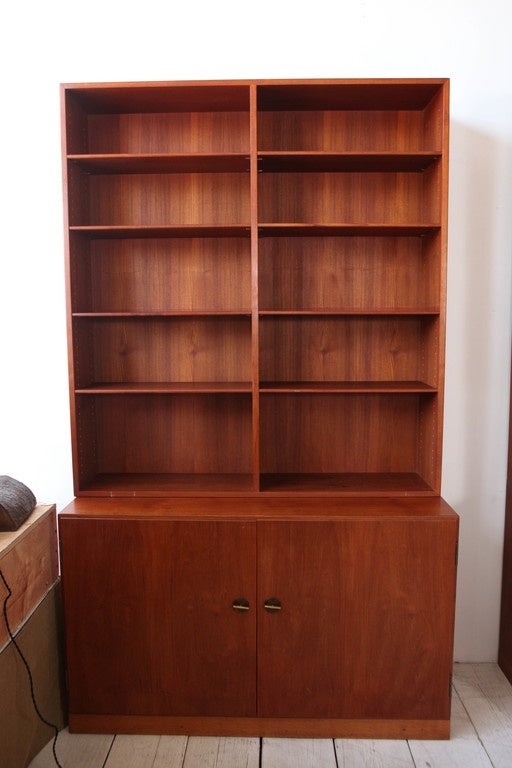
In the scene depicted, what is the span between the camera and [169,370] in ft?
8.28

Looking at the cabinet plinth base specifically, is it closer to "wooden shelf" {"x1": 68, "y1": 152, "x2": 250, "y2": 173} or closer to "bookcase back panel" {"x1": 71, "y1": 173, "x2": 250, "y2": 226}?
"bookcase back panel" {"x1": 71, "y1": 173, "x2": 250, "y2": 226}

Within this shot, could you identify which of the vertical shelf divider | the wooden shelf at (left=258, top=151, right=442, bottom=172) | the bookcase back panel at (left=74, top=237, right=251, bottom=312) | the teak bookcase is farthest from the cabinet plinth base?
the wooden shelf at (left=258, top=151, right=442, bottom=172)

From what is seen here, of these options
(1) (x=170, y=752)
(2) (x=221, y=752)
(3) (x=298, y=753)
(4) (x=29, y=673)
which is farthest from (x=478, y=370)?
(4) (x=29, y=673)

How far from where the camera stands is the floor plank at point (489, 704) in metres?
2.09

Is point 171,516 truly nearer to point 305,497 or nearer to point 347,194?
point 305,497

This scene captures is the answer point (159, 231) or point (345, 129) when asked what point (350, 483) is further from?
point (345, 129)

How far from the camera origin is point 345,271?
2.46 m

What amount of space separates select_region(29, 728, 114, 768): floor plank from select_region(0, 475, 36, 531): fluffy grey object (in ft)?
2.68

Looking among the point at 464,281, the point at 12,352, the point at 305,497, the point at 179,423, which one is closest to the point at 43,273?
the point at 12,352

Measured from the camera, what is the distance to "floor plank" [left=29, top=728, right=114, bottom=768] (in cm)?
199

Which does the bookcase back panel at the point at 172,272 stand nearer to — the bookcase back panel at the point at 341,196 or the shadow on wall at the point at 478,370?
the bookcase back panel at the point at 341,196

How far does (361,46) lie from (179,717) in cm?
273

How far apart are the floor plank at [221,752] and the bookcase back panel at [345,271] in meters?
1.68

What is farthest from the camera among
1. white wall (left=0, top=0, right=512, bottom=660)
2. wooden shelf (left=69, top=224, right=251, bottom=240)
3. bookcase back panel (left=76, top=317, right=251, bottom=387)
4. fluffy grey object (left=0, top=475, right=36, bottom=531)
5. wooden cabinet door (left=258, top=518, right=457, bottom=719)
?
bookcase back panel (left=76, top=317, right=251, bottom=387)
